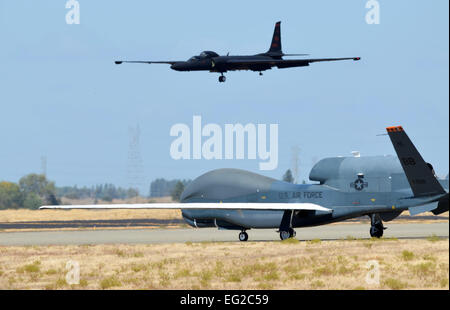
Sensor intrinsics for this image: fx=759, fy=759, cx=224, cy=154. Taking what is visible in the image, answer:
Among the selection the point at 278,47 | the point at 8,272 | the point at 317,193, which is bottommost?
the point at 8,272

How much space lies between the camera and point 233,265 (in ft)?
83.3

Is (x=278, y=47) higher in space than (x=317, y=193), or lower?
higher

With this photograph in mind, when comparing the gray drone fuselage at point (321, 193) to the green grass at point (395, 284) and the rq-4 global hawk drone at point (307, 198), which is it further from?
the green grass at point (395, 284)

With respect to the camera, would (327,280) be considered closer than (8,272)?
Yes

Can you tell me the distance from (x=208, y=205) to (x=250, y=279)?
597 inches

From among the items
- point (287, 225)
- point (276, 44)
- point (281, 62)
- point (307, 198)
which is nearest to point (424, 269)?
point (287, 225)

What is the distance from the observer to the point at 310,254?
28.5 m

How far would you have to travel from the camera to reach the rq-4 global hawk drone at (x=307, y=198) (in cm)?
3450

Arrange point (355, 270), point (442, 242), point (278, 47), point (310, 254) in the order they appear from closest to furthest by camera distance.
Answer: point (355, 270), point (310, 254), point (442, 242), point (278, 47)

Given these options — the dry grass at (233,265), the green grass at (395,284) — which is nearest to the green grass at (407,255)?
the dry grass at (233,265)

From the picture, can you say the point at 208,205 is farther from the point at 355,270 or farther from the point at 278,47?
the point at 278,47
